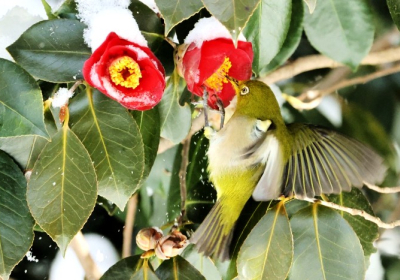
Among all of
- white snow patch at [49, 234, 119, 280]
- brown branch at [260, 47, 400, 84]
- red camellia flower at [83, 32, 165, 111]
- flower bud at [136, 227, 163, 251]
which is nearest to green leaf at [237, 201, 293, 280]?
flower bud at [136, 227, 163, 251]

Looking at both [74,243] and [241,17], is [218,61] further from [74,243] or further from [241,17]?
[74,243]

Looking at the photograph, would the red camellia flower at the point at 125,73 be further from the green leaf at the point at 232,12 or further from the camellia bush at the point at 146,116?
the green leaf at the point at 232,12

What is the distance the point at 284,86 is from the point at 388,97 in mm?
321

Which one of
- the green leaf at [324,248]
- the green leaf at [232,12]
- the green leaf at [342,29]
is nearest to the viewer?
the green leaf at [232,12]

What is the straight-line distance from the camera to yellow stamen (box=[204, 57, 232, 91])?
903 millimetres

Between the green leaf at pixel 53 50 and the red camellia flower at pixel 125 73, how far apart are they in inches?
2.8

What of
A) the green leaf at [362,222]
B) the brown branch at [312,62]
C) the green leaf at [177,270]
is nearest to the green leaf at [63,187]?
the green leaf at [177,270]

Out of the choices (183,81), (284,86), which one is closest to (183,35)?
(183,81)

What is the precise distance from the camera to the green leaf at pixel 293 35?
1037mm

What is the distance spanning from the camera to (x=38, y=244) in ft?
4.40

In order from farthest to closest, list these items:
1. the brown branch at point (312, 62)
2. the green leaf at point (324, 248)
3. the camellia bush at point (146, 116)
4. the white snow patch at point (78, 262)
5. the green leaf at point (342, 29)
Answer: the white snow patch at point (78, 262), the brown branch at point (312, 62), the green leaf at point (342, 29), the green leaf at point (324, 248), the camellia bush at point (146, 116)

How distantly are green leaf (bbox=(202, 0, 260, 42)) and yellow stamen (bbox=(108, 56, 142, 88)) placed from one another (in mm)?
Answer: 147

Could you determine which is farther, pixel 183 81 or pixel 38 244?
pixel 38 244

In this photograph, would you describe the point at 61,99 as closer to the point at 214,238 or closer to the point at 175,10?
the point at 175,10
